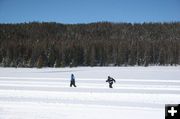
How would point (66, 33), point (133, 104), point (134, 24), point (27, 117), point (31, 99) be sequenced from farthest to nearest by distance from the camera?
point (134, 24), point (66, 33), point (31, 99), point (133, 104), point (27, 117)

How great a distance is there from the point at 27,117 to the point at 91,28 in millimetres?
146607

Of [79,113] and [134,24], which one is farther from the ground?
[134,24]

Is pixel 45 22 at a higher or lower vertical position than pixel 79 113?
higher

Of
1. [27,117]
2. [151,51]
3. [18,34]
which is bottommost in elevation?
[27,117]

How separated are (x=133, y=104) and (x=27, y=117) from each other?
510 cm

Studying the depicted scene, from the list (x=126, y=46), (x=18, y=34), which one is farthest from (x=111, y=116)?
(x=18, y=34)

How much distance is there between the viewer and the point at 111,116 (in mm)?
11461

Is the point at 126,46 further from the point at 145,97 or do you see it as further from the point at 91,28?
the point at 145,97

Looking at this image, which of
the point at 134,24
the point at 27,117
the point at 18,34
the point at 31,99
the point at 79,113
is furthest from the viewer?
the point at 134,24

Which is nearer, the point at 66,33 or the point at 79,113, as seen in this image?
the point at 79,113

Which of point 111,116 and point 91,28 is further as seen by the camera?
point 91,28

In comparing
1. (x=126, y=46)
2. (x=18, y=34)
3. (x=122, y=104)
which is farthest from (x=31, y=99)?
(x=18, y=34)

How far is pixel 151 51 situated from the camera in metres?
103

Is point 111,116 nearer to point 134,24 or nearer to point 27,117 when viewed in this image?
point 27,117
